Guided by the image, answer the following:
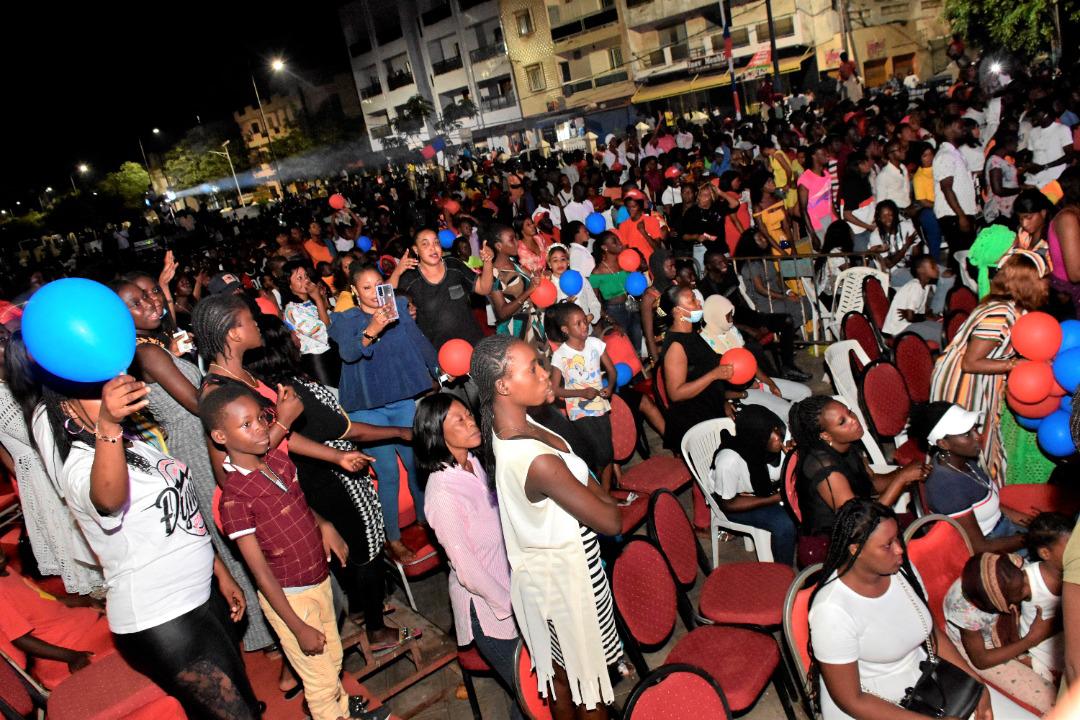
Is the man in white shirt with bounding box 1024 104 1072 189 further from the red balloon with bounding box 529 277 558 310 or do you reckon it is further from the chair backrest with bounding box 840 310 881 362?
the red balloon with bounding box 529 277 558 310

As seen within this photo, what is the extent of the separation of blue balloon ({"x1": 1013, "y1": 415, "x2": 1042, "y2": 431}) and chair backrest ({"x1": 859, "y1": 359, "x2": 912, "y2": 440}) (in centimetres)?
69

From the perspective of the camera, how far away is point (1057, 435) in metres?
3.36

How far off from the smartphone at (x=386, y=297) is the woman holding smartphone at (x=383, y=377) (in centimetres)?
2

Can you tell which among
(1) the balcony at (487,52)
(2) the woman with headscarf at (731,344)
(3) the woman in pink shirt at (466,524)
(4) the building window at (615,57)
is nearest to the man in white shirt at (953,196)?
(2) the woman with headscarf at (731,344)

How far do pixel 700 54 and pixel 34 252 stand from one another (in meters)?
30.0

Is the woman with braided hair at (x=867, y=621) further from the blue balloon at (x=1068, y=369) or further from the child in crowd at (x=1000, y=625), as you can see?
the blue balloon at (x=1068, y=369)

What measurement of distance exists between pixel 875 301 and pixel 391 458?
381 centimetres

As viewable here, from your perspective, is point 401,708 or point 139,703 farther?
point 401,708

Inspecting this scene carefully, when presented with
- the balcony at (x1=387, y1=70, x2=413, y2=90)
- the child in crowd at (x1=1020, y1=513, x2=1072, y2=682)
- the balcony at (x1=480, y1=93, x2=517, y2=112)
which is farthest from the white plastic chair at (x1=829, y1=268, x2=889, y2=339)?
the balcony at (x1=387, y1=70, x2=413, y2=90)

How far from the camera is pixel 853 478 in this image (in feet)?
10.2

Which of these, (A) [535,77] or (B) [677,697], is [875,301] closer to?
(B) [677,697]

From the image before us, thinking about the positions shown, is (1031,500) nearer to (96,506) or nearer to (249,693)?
(249,693)

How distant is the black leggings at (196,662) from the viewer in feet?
7.56

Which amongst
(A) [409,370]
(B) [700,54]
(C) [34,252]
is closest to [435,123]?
(B) [700,54]
